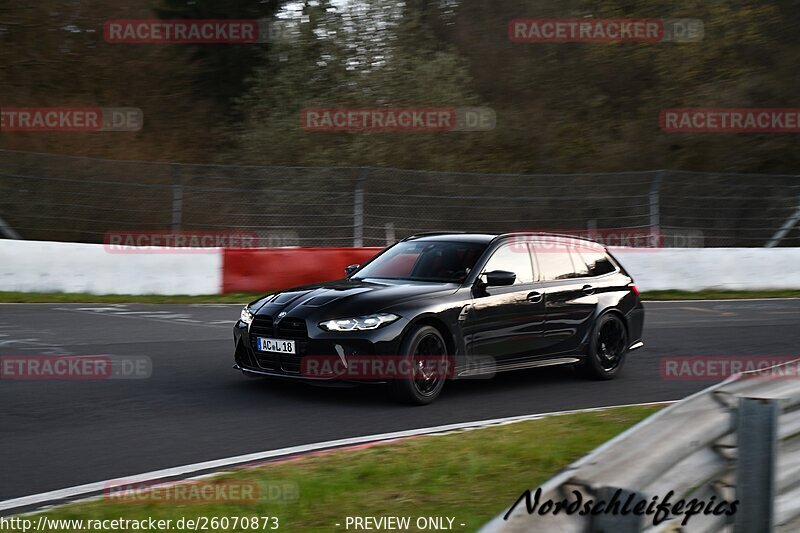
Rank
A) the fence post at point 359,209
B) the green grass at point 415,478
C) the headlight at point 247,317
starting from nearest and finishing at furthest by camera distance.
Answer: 1. the green grass at point 415,478
2. the headlight at point 247,317
3. the fence post at point 359,209

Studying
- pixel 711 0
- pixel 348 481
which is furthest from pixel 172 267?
pixel 711 0

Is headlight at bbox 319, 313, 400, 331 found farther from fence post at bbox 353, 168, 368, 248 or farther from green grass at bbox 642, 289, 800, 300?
green grass at bbox 642, 289, 800, 300

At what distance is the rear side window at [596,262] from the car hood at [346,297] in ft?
6.61

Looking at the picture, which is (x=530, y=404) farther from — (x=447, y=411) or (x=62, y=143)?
(x=62, y=143)

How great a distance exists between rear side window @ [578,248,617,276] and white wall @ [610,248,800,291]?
8299 millimetres

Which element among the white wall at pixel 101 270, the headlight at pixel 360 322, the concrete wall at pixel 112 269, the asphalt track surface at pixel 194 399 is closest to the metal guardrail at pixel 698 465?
the asphalt track surface at pixel 194 399

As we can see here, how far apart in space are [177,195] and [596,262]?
9309 mm

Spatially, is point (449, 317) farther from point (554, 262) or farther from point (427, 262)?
point (554, 262)

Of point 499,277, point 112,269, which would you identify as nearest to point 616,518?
point 499,277

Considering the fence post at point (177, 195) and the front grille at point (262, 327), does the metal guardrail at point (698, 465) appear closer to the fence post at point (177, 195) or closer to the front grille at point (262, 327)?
the front grille at point (262, 327)

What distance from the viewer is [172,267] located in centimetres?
1689

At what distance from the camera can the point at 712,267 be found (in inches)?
782

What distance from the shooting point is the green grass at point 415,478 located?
5.30 metres

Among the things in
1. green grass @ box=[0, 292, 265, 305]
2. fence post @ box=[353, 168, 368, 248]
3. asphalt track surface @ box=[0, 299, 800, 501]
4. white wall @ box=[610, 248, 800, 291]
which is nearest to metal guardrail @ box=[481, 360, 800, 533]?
asphalt track surface @ box=[0, 299, 800, 501]
